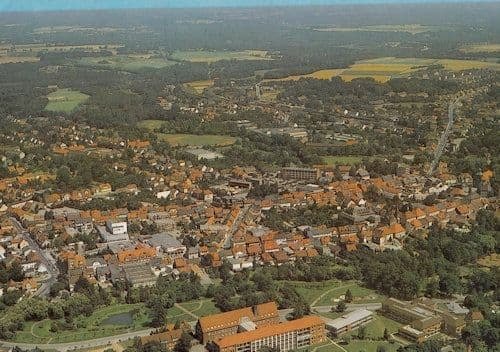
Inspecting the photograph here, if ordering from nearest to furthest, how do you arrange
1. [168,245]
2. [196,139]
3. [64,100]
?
[168,245], [196,139], [64,100]

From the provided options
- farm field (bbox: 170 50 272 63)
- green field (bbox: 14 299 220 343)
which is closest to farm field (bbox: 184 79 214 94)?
farm field (bbox: 170 50 272 63)

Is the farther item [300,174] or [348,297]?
[300,174]

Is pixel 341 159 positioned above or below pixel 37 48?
below

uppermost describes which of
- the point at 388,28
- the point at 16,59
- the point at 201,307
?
the point at 388,28

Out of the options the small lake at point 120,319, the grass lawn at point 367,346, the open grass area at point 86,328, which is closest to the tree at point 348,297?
the grass lawn at point 367,346

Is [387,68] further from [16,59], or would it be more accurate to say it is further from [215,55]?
[16,59]

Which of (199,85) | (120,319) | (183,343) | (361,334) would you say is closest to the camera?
(183,343)

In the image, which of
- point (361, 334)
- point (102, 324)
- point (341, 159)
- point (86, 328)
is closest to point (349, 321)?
point (361, 334)

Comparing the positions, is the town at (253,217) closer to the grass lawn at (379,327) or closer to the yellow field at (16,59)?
the grass lawn at (379,327)
